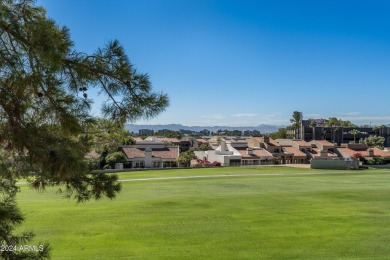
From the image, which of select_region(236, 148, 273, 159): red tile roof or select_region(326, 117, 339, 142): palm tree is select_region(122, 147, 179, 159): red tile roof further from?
select_region(326, 117, 339, 142): palm tree


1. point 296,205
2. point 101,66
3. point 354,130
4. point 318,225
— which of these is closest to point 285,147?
point 354,130

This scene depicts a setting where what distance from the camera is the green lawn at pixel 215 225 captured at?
11.3 metres

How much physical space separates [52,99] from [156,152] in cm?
4600

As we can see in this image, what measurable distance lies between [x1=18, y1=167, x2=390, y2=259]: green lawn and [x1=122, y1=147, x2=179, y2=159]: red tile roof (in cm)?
2464

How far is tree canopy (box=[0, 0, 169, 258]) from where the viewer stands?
3.81 metres

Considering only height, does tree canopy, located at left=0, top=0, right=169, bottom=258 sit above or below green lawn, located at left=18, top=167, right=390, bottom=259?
above

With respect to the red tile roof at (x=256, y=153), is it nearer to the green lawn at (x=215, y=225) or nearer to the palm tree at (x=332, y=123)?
the green lawn at (x=215, y=225)

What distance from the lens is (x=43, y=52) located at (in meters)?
3.73

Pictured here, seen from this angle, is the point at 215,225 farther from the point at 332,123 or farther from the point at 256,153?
the point at 332,123

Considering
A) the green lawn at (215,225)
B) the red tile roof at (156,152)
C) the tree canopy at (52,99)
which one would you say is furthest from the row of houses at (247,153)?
the tree canopy at (52,99)

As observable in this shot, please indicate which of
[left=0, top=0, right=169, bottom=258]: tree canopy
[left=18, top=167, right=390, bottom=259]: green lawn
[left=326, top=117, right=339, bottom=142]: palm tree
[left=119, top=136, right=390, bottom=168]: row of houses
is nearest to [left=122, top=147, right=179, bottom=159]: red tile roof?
[left=119, top=136, right=390, bottom=168]: row of houses

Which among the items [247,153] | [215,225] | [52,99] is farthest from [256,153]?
[52,99]

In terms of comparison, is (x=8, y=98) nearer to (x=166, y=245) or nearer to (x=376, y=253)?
(x=166, y=245)

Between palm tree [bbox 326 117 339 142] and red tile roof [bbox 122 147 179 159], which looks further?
palm tree [bbox 326 117 339 142]
